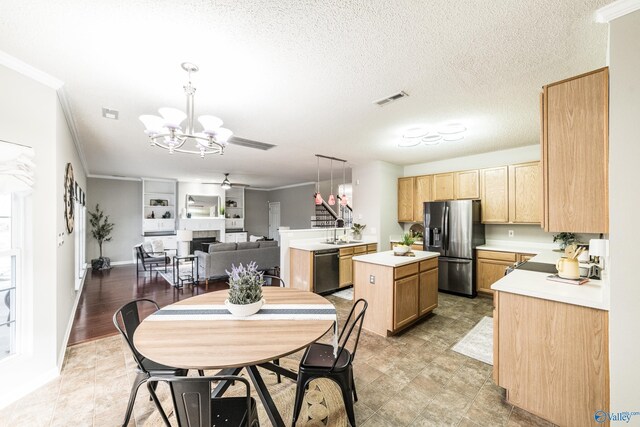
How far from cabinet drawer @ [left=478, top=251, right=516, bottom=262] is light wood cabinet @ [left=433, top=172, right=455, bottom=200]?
1.20 meters

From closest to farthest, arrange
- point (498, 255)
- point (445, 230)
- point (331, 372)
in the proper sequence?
1. point (331, 372)
2. point (498, 255)
3. point (445, 230)

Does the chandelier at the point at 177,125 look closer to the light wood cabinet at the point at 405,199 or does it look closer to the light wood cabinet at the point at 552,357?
the light wood cabinet at the point at 552,357

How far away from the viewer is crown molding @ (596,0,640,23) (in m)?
1.38

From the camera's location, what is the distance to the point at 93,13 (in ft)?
4.79

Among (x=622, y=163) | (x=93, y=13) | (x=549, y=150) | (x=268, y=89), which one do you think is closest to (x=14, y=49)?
(x=93, y=13)

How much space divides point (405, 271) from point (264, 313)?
192 cm

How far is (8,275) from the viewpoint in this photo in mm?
2055

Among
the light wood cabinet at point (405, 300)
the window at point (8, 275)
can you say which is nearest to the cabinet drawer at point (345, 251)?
the light wood cabinet at point (405, 300)

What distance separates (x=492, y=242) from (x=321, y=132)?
153 inches

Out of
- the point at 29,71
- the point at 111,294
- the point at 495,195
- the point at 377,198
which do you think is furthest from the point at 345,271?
the point at 29,71

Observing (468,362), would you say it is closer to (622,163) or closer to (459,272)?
(622,163)

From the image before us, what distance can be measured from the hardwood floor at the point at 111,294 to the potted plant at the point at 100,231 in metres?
0.25

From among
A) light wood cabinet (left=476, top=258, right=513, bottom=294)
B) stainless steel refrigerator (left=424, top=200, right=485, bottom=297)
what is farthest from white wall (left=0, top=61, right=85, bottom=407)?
light wood cabinet (left=476, top=258, right=513, bottom=294)
